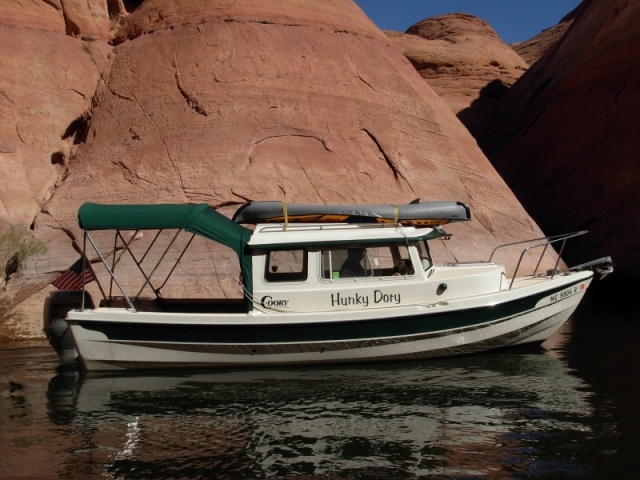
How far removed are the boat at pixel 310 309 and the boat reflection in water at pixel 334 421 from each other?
0.31m

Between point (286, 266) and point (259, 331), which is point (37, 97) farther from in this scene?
point (259, 331)

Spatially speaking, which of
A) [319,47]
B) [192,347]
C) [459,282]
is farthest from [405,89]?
[192,347]

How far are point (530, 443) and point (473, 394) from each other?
1.82m

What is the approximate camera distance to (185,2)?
19.4m

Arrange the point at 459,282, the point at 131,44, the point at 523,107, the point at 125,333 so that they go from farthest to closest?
the point at 523,107
the point at 131,44
the point at 459,282
the point at 125,333

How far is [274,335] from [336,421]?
2.62m

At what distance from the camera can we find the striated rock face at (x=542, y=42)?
46.3 meters

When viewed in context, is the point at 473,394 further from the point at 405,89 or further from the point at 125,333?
the point at 405,89

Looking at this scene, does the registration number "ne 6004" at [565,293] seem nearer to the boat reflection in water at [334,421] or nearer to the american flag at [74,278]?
the boat reflection in water at [334,421]

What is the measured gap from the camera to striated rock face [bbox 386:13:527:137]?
36859 mm

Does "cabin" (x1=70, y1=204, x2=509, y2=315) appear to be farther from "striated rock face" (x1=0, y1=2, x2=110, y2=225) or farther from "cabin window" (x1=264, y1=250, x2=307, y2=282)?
"striated rock face" (x1=0, y1=2, x2=110, y2=225)

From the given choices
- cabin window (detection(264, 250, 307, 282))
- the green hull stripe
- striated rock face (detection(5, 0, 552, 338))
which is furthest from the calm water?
striated rock face (detection(5, 0, 552, 338))

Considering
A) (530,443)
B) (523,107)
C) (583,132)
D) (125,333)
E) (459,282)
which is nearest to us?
(530,443)

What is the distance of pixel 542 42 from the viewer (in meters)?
47.8
